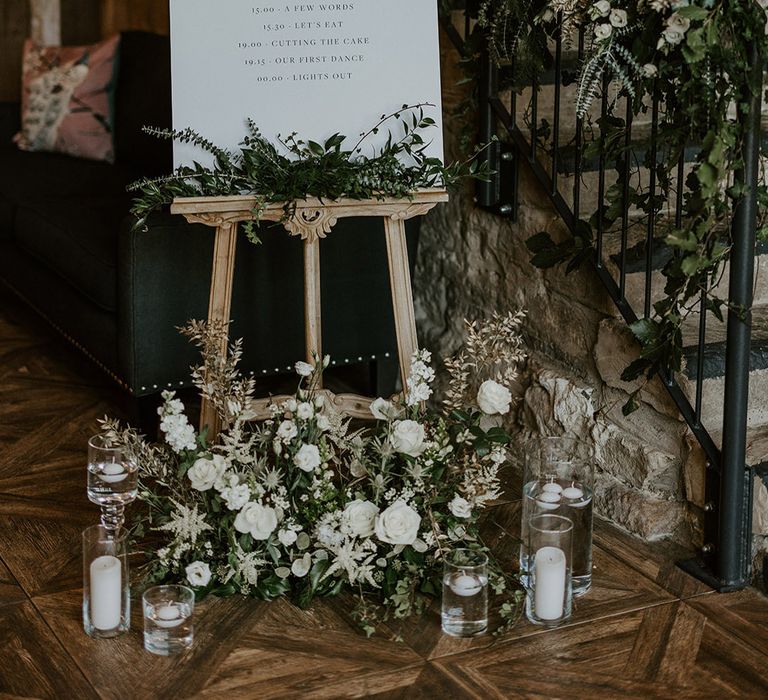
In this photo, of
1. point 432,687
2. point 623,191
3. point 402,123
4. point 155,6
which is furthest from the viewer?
point 155,6

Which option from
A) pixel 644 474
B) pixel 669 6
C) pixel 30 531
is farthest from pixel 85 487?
pixel 669 6

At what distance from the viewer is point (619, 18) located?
2193mm

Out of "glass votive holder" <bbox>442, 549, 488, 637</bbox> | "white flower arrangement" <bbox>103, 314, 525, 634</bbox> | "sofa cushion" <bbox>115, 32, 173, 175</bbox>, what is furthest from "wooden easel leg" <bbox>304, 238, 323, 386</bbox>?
"sofa cushion" <bbox>115, 32, 173, 175</bbox>

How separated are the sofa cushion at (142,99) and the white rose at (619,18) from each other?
2.17m

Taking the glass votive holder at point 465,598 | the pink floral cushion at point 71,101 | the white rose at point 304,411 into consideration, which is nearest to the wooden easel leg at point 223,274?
the white rose at point 304,411

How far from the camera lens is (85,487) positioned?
269 centimetres

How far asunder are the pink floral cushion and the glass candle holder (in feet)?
7.54

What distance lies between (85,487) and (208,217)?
29.6 inches

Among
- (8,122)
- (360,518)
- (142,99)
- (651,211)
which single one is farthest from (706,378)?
(8,122)

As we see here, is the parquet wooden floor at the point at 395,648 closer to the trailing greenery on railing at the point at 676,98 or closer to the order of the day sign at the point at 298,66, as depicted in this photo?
the trailing greenery on railing at the point at 676,98

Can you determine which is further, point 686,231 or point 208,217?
point 208,217

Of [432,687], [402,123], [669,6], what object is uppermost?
[669,6]

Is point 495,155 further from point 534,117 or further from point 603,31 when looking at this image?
point 603,31

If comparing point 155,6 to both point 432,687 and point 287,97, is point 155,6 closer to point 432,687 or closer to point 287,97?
point 287,97
